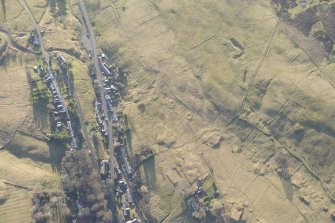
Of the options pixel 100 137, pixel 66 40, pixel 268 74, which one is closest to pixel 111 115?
pixel 100 137

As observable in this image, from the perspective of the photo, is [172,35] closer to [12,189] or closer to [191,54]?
[191,54]

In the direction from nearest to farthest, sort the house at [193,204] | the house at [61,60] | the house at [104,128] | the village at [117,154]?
the house at [193,204], the village at [117,154], the house at [104,128], the house at [61,60]

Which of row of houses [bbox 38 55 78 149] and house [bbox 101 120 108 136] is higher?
row of houses [bbox 38 55 78 149]

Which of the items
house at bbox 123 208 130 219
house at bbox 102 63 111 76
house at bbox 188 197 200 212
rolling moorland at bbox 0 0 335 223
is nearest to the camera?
rolling moorland at bbox 0 0 335 223

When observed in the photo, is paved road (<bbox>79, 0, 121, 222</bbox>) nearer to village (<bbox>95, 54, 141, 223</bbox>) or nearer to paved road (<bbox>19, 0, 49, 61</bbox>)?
village (<bbox>95, 54, 141, 223</bbox>)

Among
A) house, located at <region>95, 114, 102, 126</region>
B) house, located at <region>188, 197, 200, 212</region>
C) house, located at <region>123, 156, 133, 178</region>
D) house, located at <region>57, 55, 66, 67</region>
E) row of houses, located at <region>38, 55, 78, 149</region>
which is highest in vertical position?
house, located at <region>57, 55, 66, 67</region>

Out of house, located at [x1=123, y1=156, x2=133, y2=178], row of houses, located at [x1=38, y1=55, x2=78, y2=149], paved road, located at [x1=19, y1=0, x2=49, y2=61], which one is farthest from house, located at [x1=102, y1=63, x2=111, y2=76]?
house, located at [x1=123, y1=156, x2=133, y2=178]

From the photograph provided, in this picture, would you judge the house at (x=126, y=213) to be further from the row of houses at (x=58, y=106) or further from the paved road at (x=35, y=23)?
the paved road at (x=35, y=23)

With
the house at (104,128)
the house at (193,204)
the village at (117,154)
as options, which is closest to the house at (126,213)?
the village at (117,154)

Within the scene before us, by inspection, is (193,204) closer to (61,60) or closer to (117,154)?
(117,154)
